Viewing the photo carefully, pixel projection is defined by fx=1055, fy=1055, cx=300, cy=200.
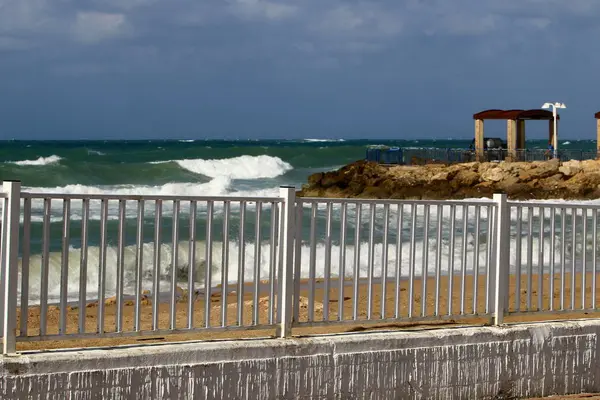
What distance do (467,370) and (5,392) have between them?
3.06 metres

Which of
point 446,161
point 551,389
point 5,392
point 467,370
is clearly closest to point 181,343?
point 5,392

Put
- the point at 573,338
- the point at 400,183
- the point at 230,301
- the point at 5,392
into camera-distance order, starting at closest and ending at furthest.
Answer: the point at 5,392, the point at 573,338, the point at 230,301, the point at 400,183

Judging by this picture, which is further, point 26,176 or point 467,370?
point 26,176

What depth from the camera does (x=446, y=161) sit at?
49281 mm

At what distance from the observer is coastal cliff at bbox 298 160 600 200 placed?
42.9 metres

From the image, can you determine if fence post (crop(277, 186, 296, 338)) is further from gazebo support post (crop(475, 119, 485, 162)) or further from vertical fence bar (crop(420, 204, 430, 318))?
gazebo support post (crop(475, 119, 485, 162))

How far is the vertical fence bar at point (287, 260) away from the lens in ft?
20.9

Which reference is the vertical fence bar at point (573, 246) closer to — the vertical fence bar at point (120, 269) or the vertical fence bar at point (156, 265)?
the vertical fence bar at point (156, 265)

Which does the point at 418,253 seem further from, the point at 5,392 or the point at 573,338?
the point at 5,392

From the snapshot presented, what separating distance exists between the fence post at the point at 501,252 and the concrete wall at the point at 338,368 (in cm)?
17

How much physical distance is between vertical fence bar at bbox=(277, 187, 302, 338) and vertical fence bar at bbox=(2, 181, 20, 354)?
63.7 inches

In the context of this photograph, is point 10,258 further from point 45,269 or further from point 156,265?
point 156,265

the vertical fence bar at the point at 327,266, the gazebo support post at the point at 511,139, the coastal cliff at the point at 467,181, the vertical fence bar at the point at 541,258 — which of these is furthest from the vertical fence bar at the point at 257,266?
the gazebo support post at the point at 511,139

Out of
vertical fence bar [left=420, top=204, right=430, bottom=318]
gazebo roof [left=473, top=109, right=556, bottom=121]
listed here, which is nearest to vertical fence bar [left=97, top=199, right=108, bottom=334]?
vertical fence bar [left=420, top=204, right=430, bottom=318]
